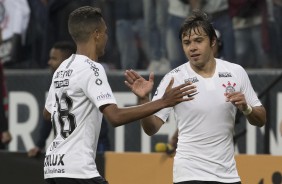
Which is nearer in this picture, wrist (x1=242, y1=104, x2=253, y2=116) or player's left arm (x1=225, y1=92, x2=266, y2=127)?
player's left arm (x1=225, y1=92, x2=266, y2=127)

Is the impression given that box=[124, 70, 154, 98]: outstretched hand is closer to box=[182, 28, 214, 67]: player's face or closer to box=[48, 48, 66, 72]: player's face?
Result: box=[182, 28, 214, 67]: player's face

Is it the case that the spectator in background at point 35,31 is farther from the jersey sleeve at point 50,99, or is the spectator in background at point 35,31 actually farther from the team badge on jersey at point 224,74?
the team badge on jersey at point 224,74

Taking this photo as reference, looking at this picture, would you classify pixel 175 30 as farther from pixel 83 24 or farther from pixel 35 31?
pixel 83 24

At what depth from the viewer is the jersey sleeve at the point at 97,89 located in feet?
22.0

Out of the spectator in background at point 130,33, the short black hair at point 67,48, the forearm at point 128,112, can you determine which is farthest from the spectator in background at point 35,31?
the forearm at point 128,112

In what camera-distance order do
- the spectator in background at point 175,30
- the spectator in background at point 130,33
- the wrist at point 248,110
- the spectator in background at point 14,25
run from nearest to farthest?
1. the wrist at point 248,110
2. the spectator in background at point 175,30
3. the spectator in background at point 130,33
4. the spectator in background at point 14,25

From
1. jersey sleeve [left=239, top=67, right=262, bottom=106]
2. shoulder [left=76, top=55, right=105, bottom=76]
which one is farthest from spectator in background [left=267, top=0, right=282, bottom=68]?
shoulder [left=76, top=55, right=105, bottom=76]

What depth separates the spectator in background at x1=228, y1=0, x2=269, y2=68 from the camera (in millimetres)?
11797

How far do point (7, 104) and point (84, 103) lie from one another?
5.59 metres

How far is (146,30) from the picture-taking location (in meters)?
12.3

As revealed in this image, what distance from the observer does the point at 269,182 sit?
9.70m

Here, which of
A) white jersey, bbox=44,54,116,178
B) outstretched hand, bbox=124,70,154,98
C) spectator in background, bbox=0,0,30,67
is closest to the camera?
white jersey, bbox=44,54,116,178

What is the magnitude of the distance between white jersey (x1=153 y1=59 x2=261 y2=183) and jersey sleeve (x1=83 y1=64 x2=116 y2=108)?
77 centimetres

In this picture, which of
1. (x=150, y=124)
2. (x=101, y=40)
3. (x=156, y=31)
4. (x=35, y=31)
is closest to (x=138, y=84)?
(x=101, y=40)
